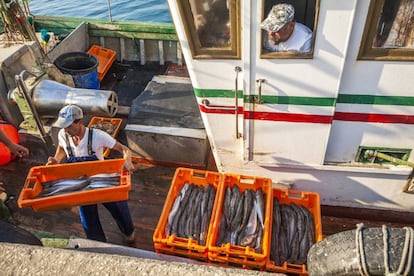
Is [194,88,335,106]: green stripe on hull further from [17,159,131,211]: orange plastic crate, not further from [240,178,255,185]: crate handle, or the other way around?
[17,159,131,211]: orange plastic crate

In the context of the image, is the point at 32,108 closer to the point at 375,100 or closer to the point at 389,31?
the point at 375,100

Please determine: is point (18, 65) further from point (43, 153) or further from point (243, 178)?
point (243, 178)

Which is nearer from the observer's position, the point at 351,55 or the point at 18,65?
the point at 351,55

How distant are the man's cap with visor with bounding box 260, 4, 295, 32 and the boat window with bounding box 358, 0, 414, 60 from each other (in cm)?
77

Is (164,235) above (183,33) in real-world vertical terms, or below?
below

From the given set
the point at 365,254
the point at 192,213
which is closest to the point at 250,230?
the point at 192,213

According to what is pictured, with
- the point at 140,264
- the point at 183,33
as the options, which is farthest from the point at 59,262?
the point at 183,33

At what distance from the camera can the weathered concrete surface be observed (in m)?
2.34

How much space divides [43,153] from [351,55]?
5.35 metres

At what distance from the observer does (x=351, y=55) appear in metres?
3.68

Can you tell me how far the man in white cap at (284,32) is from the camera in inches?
133

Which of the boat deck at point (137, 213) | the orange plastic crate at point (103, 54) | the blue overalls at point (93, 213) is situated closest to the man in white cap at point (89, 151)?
the blue overalls at point (93, 213)

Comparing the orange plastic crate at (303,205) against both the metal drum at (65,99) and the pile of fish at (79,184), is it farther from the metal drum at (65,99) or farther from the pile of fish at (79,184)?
the metal drum at (65,99)

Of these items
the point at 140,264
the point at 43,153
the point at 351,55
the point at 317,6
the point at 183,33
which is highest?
the point at 317,6
